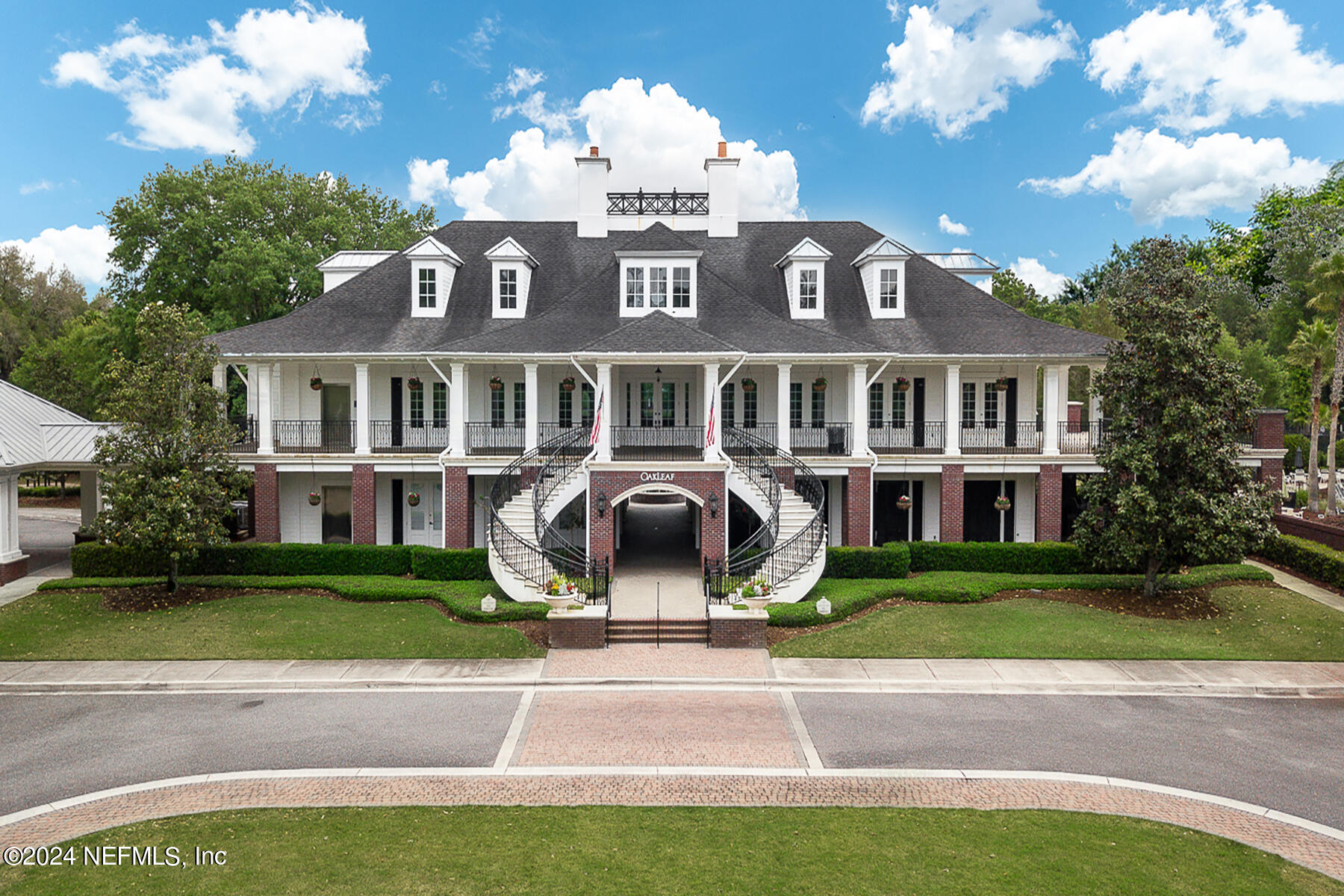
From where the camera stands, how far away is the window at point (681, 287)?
2553 cm

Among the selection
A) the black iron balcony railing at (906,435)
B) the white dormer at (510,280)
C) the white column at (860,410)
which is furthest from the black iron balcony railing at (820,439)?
the white dormer at (510,280)

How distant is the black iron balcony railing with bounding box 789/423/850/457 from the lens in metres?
24.4

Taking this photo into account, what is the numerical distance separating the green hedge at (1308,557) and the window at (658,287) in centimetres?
1971

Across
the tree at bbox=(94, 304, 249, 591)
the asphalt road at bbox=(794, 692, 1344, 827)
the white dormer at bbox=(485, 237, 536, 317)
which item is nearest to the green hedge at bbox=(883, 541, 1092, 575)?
the asphalt road at bbox=(794, 692, 1344, 827)

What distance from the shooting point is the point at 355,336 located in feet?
82.3

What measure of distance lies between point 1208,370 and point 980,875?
52.0 feet

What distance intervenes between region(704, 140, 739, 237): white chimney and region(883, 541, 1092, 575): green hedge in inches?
603

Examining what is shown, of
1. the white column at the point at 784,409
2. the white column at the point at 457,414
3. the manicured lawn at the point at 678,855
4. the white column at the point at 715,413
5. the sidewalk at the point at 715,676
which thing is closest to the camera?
the manicured lawn at the point at 678,855

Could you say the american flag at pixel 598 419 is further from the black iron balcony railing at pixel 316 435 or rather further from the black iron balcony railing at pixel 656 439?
the black iron balcony railing at pixel 316 435

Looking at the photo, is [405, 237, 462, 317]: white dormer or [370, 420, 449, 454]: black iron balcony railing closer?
[370, 420, 449, 454]: black iron balcony railing

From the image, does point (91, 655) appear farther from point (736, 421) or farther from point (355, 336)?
point (736, 421)

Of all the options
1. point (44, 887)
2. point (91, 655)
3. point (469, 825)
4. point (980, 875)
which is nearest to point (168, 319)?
point (91, 655)

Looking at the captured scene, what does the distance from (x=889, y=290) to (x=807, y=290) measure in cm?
296

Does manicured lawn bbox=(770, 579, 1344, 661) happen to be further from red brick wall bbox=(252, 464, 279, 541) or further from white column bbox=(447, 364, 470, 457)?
red brick wall bbox=(252, 464, 279, 541)
